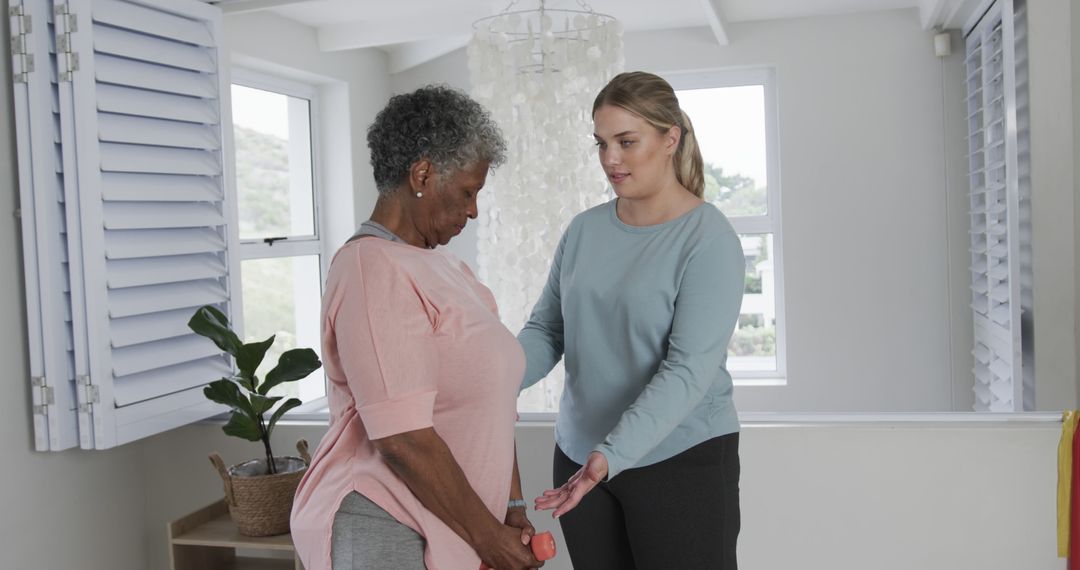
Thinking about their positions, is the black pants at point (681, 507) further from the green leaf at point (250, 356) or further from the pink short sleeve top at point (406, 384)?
the green leaf at point (250, 356)

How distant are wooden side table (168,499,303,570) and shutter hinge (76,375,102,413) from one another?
1.11 ft

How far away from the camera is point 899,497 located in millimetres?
2205

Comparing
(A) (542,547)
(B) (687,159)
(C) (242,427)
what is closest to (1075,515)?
(B) (687,159)

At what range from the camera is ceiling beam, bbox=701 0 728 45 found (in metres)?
3.70

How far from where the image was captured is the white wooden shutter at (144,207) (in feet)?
6.86

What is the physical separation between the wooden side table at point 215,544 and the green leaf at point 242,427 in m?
0.23

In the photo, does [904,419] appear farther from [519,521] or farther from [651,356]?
[519,521]

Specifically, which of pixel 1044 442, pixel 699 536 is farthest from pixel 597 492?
pixel 1044 442

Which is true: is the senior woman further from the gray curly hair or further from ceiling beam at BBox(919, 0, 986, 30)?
ceiling beam at BBox(919, 0, 986, 30)

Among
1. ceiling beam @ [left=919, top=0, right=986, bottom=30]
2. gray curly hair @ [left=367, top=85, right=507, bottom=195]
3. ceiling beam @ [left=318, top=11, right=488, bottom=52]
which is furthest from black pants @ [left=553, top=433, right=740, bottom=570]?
ceiling beam @ [left=318, top=11, right=488, bottom=52]

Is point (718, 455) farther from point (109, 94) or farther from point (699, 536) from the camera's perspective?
point (109, 94)

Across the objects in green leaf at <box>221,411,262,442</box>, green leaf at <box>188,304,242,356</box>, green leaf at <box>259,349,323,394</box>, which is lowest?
green leaf at <box>221,411,262,442</box>

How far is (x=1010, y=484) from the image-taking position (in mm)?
2154

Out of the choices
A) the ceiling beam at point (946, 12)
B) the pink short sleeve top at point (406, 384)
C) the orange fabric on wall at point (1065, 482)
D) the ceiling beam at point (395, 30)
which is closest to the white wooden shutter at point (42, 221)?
the pink short sleeve top at point (406, 384)
